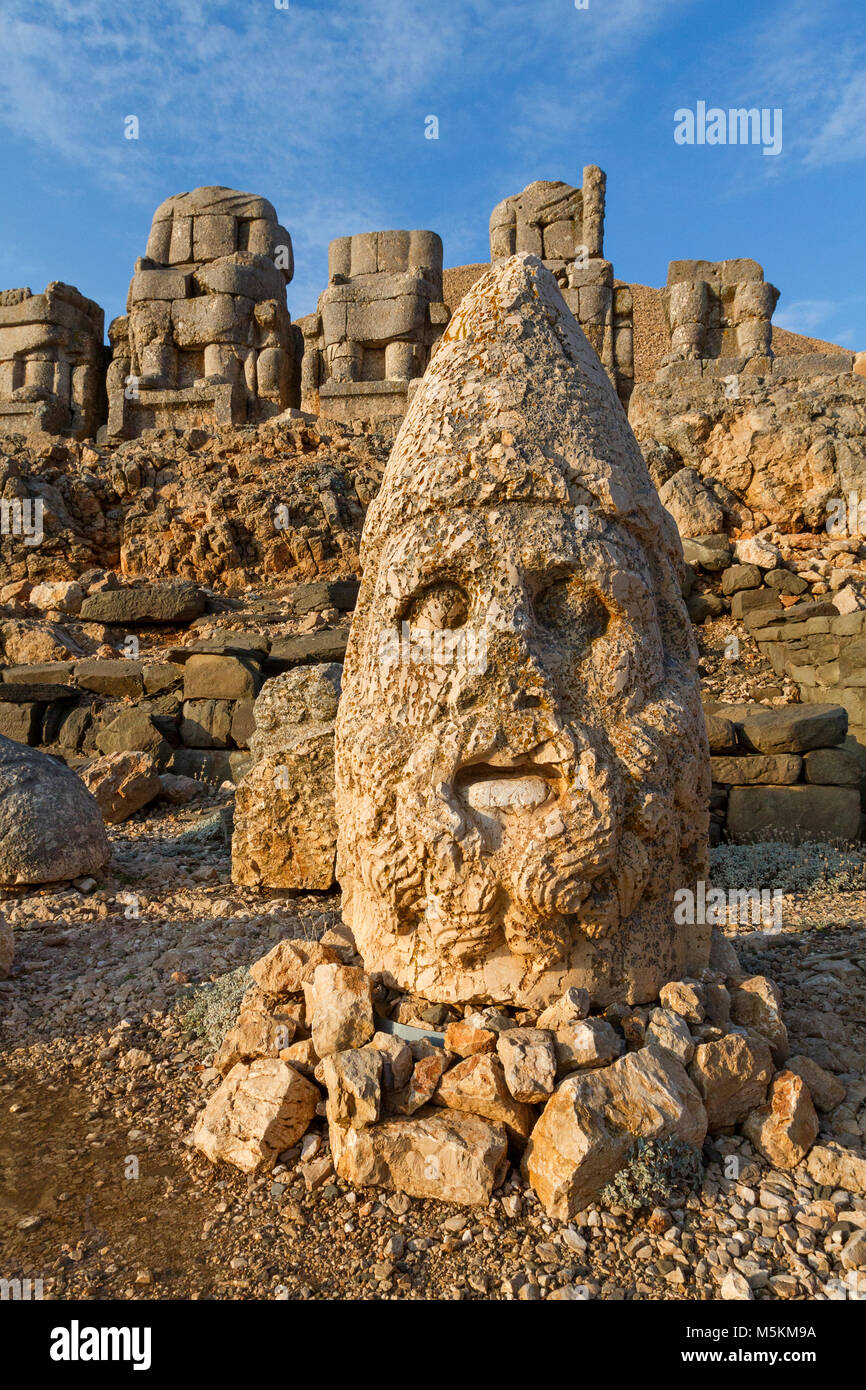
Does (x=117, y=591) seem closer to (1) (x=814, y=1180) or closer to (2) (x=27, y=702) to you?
(2) (x=27, y=702)

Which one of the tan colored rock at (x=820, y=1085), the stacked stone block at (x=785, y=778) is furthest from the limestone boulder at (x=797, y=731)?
the tan colored rock at (x=820, y=1085)

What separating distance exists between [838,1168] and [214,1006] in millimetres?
2285

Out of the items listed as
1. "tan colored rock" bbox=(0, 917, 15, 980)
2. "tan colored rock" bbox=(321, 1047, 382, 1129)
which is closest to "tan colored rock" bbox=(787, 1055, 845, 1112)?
"tan colored rock" bbox=(321, 1047, 382, 1129)

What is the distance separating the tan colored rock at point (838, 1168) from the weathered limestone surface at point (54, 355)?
19.3m

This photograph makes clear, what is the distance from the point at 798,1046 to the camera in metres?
2.99

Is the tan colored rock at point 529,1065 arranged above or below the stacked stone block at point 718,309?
below

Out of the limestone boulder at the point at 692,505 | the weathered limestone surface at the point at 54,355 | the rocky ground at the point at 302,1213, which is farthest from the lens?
the weathered limestone surface at the point at 54,355

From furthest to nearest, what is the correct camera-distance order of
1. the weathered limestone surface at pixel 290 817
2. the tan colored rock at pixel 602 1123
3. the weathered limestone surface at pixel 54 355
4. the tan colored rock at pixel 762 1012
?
the weathered limestone surface at pixel 54 355, the weathered limestone surface at pixel 290 817, the tan colored rock at pixel 762 1012, the tan colored rock at pixel 602 1123

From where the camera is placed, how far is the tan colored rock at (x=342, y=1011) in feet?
8.57

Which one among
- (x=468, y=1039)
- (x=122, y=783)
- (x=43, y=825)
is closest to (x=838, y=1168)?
(x=468, y=1039)

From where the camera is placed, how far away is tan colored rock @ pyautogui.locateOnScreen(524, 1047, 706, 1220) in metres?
2.22

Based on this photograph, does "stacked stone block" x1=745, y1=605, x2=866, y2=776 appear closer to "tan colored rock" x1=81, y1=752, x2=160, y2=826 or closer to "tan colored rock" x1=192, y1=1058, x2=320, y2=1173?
"tan colored rock" x1=81, y1=752, x2=160, y2=826

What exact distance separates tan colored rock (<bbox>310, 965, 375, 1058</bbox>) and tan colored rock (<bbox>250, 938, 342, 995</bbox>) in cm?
24

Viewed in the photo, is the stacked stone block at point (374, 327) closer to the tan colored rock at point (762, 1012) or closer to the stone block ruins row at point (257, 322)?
the stone block ruins row at point (257, 322)
